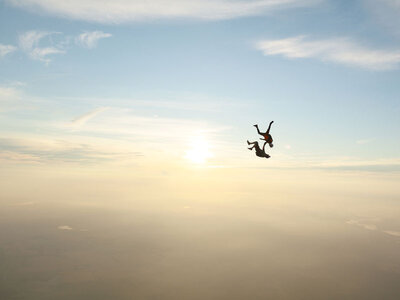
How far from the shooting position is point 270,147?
14477 mm

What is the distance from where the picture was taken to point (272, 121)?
11.7m

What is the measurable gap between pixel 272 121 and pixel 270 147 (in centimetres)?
316

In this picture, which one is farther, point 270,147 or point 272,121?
point 270,147
